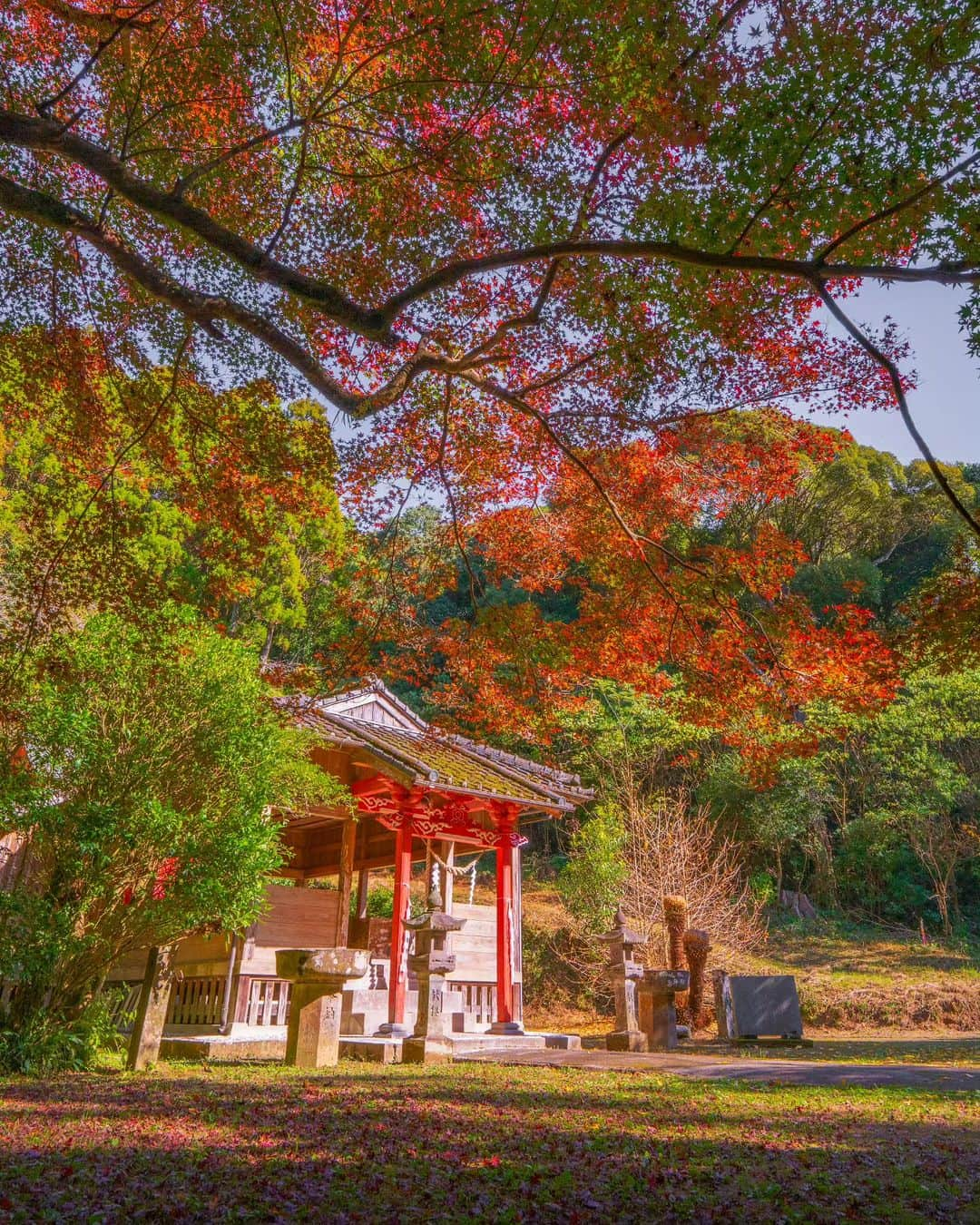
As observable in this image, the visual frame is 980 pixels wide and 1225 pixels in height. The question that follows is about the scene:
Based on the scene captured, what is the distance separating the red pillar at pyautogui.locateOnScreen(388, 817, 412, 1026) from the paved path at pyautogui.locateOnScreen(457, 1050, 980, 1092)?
122cm

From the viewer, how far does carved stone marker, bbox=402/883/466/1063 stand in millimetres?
8758

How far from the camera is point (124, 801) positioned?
731 cm

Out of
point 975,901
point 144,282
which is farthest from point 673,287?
point 975,901

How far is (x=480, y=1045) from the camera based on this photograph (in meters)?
10.5

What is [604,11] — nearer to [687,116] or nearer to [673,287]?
[687,116]

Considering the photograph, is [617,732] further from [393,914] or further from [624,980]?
[393,914]

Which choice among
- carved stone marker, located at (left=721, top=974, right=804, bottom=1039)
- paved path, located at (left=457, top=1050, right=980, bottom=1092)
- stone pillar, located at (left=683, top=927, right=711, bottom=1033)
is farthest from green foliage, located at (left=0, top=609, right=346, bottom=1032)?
stone pillar, located at (left=683, top=927, right=711, bottom=1033)

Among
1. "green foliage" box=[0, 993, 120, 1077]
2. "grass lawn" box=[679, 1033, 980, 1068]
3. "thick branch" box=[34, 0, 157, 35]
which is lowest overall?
"grass lawn" box=[679, 1033, 980, 1068]

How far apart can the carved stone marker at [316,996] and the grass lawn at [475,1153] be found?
1156 millimetres

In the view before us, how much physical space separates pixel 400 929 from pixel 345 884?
1.61 metres

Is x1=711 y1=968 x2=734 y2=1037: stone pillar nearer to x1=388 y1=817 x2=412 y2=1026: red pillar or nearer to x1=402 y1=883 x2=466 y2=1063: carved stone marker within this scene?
x1=388 y1=817 x2=412 y2=1026: red pillar

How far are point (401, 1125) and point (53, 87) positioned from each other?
7511 millimetres

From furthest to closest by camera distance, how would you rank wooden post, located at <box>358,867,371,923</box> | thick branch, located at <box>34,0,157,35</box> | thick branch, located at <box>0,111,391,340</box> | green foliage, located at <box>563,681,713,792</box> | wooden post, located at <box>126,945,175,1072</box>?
green foliage, located at <box>563,681,713,792</box> < wooden post, located at <box>358,867,371,923</box> < wooden post, located at <box>126,945,175,1072</box> < thick branch, located at <box>34,0,157,35</box> < thick branch, located at <box>0,111,391,340</box>

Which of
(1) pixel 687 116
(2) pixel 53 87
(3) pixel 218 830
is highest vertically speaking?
(2) pixel 53 87
